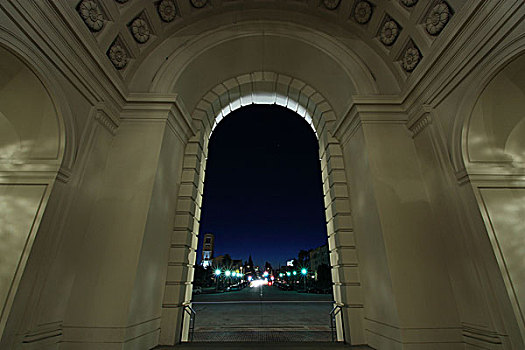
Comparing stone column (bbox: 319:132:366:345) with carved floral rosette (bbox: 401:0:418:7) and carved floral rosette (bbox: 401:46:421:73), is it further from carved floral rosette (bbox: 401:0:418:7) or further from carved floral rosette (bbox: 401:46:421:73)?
carved floral rosette (bbox: 401:0:418:7)

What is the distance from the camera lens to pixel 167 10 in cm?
614

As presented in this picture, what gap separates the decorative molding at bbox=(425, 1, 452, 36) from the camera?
4.54 metres

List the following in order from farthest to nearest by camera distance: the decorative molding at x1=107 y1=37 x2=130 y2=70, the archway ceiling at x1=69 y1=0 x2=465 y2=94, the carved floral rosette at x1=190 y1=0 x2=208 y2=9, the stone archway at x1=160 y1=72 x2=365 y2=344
→ the carved floral rosette at x1=190 y1=0 x2=208 y2=9 → the decorative molding at x1=107 y1=37 x2=130 y2=70 → the stone archway at x1=160 y1=72 x2=365 y2=344 → the archway ceiling at x1=69 y1=0 x2=465 y2=94

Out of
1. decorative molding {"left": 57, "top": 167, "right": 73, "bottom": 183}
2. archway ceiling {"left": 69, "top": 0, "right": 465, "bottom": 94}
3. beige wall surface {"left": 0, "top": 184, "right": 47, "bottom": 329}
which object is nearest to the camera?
beige wall surface {"left": 0, "top": 184, "right": 47, "bottom": 329}

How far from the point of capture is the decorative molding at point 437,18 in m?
4.54

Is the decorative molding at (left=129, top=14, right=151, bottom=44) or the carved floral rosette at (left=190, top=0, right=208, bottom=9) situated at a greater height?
the carved floral rosette at (left=190, top=0, right=208, bottom=9)

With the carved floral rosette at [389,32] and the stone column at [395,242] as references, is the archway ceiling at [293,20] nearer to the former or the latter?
the carved floral rosette at [389,32]

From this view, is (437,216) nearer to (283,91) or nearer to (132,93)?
(283,91)

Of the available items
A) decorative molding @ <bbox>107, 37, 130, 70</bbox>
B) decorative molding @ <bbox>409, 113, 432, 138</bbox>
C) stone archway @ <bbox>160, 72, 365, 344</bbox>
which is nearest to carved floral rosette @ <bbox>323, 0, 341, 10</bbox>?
stone archway @ <bbox>160, 72, 365, 344</bbox>

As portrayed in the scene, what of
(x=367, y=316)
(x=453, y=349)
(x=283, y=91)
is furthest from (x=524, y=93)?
(x=283, y=91)

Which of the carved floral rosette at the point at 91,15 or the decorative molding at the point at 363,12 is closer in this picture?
the carved floral rosette at the point at 91,15

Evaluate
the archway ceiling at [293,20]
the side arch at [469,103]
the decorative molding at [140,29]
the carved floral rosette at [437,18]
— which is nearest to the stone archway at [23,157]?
the archway ceiling at [293,20]

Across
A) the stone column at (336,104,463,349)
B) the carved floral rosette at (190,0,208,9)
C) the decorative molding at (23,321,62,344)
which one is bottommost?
the decorative molding at (23,321,62,344)

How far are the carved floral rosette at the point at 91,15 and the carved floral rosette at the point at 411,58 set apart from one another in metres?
6.80
